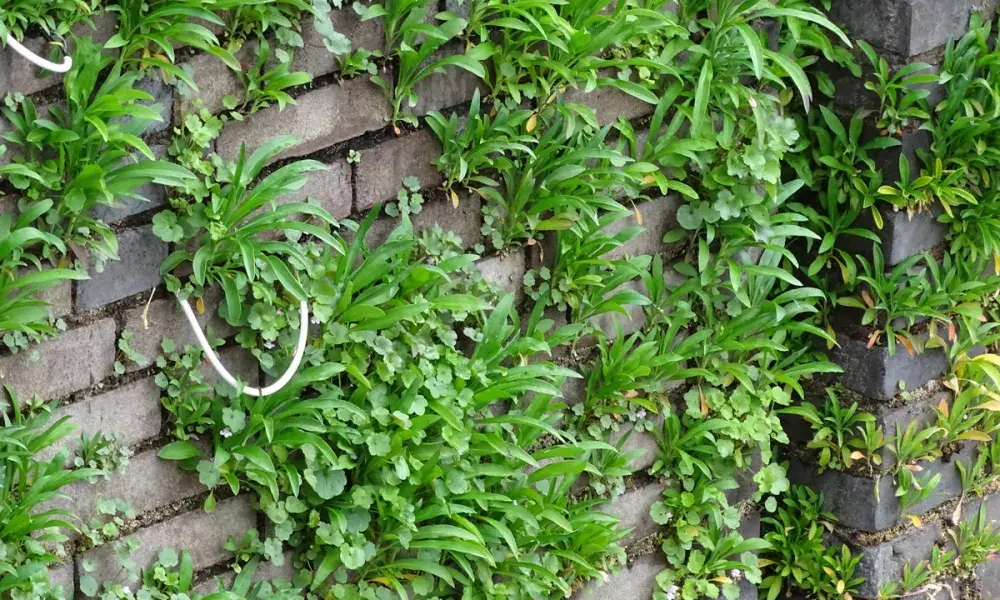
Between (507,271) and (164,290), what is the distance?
0.83m

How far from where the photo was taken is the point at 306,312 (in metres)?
2.69

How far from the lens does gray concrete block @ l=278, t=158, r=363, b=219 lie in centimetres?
276

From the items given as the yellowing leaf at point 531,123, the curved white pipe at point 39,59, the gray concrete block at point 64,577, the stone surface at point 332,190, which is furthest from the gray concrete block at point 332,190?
the gray concrete block at point 64,577

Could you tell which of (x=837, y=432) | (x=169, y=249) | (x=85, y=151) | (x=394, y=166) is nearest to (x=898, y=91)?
(x=837, y=432)

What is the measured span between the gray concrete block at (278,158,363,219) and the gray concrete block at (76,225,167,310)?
0.30 m

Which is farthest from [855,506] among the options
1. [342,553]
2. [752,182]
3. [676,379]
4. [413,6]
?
[413,6]

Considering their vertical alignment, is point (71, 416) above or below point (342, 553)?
above

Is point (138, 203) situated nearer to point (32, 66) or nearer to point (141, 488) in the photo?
point (32, 66)

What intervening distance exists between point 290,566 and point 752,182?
4.77ft

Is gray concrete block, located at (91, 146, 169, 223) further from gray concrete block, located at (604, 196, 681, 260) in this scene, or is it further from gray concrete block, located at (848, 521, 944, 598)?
gray concrete block, located at (848, 521, 944, 598)

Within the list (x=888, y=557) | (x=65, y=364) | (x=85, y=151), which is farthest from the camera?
(x=888, y=557)

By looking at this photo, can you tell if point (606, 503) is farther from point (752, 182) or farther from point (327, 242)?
point (327, 242)

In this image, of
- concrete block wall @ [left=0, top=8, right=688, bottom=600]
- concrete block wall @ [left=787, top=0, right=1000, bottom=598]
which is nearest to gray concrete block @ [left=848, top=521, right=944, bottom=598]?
concrete block wall @ [left=787, top=0, right=1000, bottom=598]

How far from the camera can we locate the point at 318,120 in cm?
275
